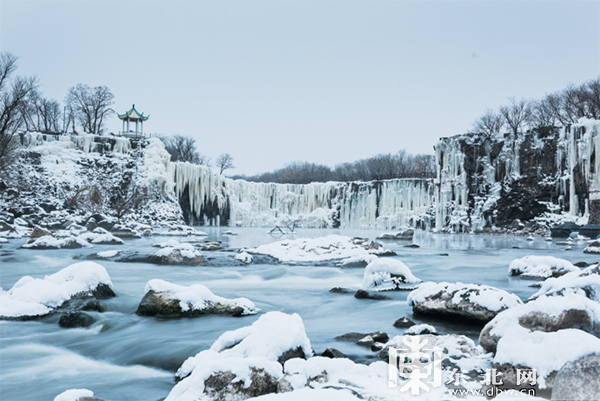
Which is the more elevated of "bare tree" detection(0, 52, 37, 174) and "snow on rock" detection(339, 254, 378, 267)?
"bare tree" detection(0, 52, 37, 174)

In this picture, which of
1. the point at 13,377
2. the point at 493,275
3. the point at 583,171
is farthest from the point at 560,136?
the point at 13,377

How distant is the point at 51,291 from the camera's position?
5855mm

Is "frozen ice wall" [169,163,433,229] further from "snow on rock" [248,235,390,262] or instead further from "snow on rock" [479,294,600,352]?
"snow on rock" [479,294,600,352]

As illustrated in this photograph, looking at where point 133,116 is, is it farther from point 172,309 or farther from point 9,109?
point 172,309

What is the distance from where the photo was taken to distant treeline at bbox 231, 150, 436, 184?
6544 cm

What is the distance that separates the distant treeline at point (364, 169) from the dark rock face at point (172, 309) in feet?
182

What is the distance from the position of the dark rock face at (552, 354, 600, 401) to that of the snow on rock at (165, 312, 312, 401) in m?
1.54

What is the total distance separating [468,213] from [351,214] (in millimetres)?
13899

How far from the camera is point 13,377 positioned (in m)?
3.76

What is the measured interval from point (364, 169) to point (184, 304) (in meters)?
69.4

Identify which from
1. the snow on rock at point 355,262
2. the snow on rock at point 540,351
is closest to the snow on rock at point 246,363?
the snow on rock at point 540,351

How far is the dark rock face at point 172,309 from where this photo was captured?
5.52 m

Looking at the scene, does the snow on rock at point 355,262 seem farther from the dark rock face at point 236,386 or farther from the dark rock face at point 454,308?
the dark rock face at point 236,386

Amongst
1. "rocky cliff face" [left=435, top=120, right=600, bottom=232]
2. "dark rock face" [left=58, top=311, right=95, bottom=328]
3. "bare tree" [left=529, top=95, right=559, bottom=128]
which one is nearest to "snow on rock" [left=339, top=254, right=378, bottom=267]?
"dark rock face" [left=58, top=311, right=95, bottom=328]
